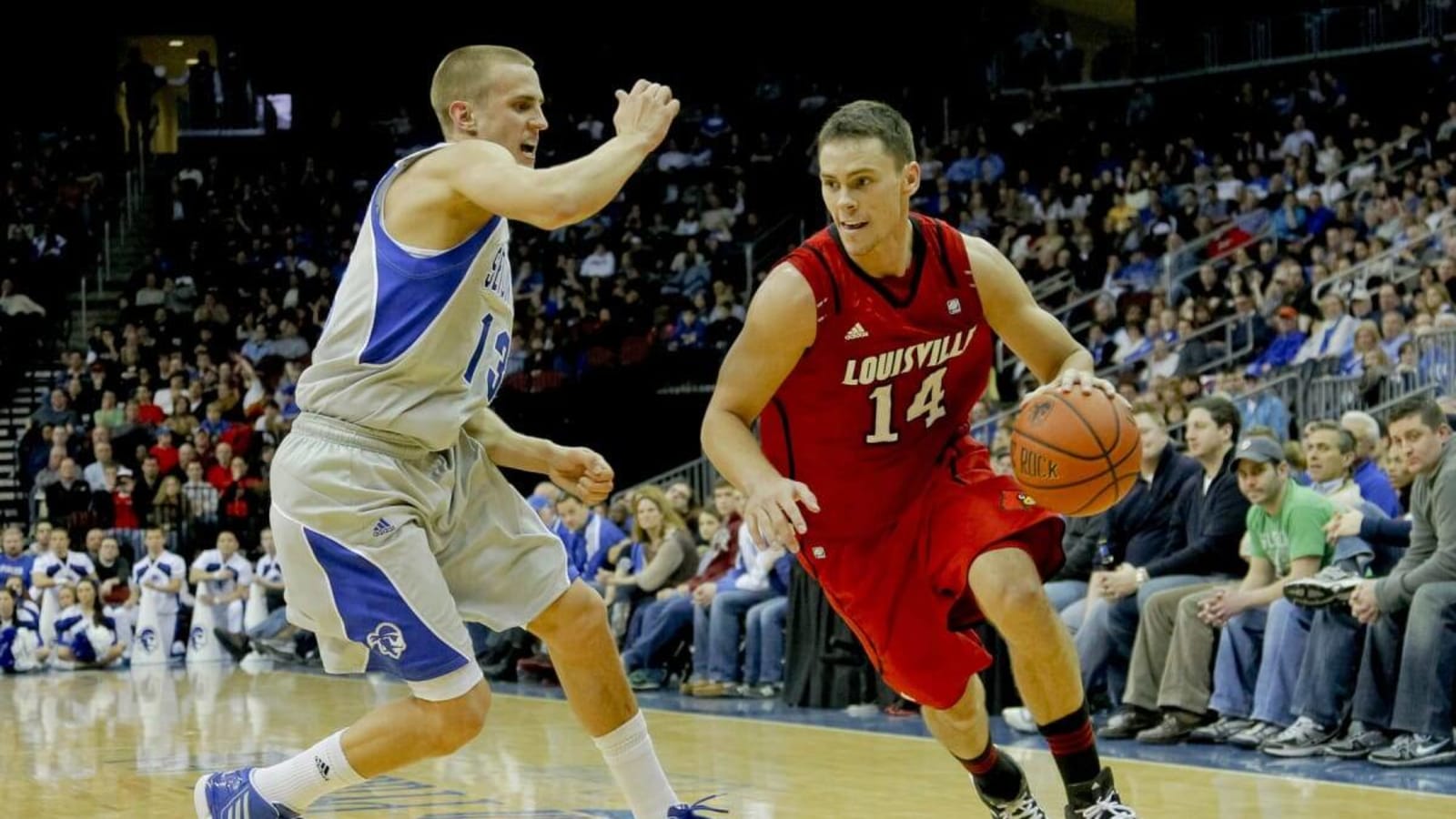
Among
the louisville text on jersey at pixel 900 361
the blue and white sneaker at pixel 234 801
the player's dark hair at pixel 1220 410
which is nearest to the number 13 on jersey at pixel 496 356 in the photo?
the louisville text on jersey at pixel 900 361

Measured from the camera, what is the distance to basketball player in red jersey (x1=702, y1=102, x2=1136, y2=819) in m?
4.93

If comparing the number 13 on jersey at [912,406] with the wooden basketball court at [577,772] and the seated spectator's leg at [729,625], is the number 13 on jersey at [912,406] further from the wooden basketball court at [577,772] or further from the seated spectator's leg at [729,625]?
the seated spectator's leg at [729,625]

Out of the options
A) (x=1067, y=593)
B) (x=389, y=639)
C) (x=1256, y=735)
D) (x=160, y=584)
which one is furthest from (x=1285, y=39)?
(x=389, y=639)

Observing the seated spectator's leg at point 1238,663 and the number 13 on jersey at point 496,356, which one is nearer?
the number 13 on jersey at point 496,356

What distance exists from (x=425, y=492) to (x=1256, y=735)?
4.93 meters

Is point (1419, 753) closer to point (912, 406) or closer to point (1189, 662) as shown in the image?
point (1189, 662)

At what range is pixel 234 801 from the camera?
4738 mm

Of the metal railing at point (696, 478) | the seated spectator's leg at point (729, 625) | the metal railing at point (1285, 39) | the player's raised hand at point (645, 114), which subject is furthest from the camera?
the metal railing at point (1285, 39)

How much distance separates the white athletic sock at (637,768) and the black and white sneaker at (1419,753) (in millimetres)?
3894

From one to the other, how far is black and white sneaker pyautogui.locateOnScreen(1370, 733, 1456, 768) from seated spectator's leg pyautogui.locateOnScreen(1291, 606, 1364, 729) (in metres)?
0.42

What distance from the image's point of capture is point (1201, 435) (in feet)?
29.5

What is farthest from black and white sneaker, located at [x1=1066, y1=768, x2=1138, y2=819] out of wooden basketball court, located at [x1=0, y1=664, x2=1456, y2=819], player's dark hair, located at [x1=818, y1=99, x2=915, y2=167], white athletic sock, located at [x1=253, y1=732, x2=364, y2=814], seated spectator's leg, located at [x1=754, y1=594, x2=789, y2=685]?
seated spectator's leg, located at [x1=754, y1=594, x2=789, y2=685]

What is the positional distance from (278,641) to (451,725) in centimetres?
1128

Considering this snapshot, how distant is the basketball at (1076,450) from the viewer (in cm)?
472
